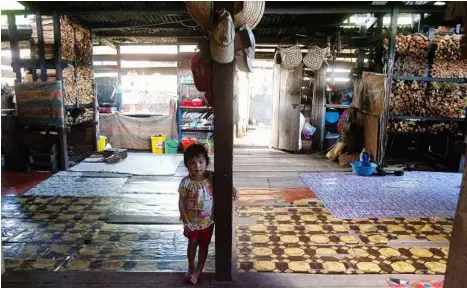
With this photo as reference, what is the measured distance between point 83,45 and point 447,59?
9978 mm

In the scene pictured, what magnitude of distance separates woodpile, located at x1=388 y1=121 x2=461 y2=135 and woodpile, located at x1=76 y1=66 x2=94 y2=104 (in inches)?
339

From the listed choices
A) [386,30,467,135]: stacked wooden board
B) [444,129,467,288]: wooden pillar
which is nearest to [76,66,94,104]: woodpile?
[386,30,467,135]: stacked wooden board

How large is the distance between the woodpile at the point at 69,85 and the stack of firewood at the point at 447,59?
942cm

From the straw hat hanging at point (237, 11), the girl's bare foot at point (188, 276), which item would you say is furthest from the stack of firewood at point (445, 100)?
the girl's bare foot at point (188, 276)

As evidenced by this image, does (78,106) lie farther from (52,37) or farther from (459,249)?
(459,249)

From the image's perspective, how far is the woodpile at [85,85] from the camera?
9.02m

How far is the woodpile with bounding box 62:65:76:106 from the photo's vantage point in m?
8.10

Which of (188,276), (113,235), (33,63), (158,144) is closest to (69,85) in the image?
(33,63)

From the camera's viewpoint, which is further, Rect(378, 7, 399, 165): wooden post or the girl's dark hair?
Rect(378, 7, 399, 165): wooden post

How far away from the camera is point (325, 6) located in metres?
7.21

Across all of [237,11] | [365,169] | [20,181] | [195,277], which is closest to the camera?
[237,11]

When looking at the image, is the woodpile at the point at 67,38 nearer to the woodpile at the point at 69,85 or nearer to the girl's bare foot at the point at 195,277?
the woodpile at the point at 69,85

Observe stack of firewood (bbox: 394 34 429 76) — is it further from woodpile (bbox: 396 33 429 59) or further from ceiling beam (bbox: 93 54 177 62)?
ceiling beam (bbox: 93 54 177 62)

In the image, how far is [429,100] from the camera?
8.25 meters
